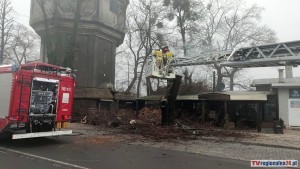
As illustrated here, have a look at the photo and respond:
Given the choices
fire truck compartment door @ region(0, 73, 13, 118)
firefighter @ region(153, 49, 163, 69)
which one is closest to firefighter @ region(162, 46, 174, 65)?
firefighter @ region(153, 49, 163, 69)

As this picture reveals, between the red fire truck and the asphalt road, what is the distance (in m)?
0.73

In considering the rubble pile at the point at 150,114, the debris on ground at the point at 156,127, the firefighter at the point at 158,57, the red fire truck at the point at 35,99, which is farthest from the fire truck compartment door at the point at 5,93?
the rubble pile at the point at 150,114

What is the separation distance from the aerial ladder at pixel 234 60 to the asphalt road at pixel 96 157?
20.4ft

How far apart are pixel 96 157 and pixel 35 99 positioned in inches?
165

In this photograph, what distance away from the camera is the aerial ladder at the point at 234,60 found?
48.2ft

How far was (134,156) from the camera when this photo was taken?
11.4 m

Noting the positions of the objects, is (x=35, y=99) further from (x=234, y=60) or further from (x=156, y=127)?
(x=234, y=60)

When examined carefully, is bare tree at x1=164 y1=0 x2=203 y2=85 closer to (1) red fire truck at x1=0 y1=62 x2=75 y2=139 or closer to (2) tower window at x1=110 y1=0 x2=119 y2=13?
(2) tower window at x1=110 y1=0 x2=119 y2=13

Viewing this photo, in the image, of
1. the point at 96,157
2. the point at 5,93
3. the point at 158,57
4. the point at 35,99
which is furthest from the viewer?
the point at 158,57

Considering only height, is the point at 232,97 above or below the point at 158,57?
below

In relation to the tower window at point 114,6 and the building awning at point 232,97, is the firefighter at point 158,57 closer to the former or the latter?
the building awning at point 232,97

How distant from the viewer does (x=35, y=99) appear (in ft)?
43.7

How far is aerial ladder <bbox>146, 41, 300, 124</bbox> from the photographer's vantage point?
14703 mm

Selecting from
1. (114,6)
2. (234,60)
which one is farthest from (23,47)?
(234,60)
